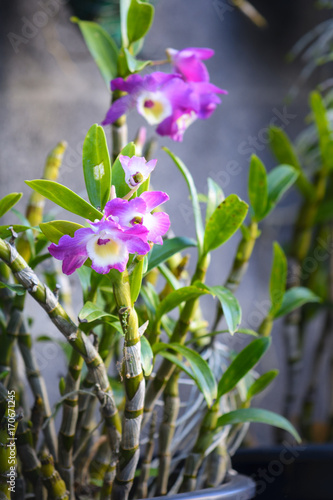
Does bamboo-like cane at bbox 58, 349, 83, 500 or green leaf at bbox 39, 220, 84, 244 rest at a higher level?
green leaf at bbox 39, 220, 84, 244

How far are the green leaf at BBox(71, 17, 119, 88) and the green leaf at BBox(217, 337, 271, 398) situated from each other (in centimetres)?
48

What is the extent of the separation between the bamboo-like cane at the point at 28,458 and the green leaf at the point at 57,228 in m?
0.28

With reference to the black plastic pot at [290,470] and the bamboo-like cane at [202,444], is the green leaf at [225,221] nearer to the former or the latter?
the bamboo-like cane at [202,444]

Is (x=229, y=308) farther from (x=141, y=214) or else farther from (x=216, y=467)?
(x=216, y=467)

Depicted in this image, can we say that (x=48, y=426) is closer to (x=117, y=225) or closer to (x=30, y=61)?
(x=117, y=225)

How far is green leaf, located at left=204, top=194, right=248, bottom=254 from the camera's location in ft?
2.22

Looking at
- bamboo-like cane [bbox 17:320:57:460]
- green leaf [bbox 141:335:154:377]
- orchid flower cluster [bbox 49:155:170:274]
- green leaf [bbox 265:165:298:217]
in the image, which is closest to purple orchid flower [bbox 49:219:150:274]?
orchid flower cluster [bbox 49:155:170:274]

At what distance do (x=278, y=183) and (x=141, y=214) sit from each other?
0.42 meters

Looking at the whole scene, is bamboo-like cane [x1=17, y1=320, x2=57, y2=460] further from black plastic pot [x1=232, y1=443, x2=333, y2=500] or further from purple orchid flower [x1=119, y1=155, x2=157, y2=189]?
black plastic pot [x1=232, y1=443, x2=333, y2=500]

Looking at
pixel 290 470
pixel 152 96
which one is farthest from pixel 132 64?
pixel 290 470

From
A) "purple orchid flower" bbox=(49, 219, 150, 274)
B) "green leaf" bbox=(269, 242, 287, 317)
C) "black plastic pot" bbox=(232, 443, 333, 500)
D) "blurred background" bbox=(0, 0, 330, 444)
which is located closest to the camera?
"purple orchid flower" bbox=(49, 219, 150, 274)

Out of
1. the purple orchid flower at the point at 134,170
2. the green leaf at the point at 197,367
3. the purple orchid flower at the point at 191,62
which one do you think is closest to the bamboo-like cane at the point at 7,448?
the green leaf at the point at 197,367

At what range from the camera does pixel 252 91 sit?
5.10ft

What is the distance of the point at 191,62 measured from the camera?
30.5 inches
